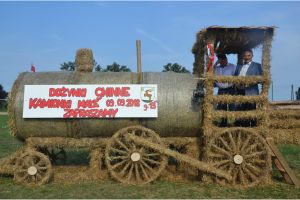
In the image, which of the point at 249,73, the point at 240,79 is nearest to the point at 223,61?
the point at 249,73

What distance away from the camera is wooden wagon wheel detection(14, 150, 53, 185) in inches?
390

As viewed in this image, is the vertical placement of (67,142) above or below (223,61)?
below

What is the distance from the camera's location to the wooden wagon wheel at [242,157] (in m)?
10.0

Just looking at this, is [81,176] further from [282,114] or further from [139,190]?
[282,114]

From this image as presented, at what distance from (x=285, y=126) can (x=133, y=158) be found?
404 cm

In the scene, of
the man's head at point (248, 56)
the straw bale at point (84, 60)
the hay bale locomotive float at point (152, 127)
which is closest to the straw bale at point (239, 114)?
the hay bale locomotive float at point (152, 127)

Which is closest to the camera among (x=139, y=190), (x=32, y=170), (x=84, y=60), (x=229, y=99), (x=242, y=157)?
(x=139, y=190)

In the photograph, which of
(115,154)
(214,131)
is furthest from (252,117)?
(115,154)

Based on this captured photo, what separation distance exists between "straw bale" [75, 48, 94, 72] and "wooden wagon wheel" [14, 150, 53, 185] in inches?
103

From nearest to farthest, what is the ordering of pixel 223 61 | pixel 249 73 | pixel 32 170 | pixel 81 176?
pixel 32 170 < pixel 81 176 < pixel 249 73 < pixel 223 61

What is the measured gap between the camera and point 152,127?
1052 cm

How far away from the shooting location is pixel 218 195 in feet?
29.6

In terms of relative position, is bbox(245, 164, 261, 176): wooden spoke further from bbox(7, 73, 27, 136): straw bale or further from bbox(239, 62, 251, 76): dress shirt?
bbox(7, 73, 27, 136): straw bale

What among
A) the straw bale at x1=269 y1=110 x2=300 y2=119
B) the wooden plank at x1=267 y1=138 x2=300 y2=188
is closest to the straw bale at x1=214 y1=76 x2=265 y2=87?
the straw bale at x1=269 y1=110 x2=300 y2=119
